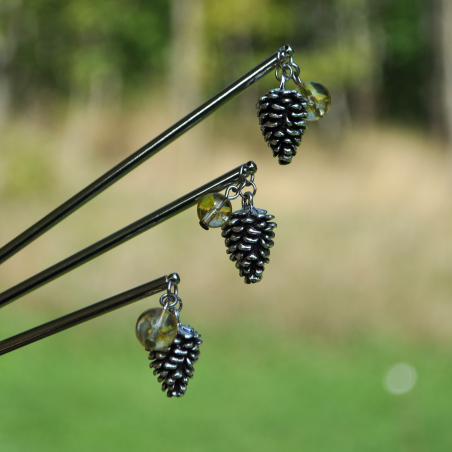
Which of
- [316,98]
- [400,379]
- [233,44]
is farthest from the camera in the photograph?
[233,44]

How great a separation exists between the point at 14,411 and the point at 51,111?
370cm

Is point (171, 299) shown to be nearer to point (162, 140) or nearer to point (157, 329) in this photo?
point (157, 329)

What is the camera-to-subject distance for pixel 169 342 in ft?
1.16

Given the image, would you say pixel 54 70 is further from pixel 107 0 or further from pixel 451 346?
pixel 451 346

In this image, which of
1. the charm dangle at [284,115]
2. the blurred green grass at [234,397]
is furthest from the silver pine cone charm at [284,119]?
the blurred green grass at [234,397]

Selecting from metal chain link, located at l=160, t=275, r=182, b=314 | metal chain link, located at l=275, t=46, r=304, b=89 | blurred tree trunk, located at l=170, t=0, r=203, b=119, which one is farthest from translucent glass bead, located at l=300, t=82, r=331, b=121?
blurred tree trunk, located at l=170, t=0, r=203, b=119

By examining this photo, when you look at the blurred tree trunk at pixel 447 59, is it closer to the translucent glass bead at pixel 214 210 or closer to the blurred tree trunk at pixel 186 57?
the blurred tree trunk at pixel 186 57

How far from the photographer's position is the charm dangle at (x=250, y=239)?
40 cm

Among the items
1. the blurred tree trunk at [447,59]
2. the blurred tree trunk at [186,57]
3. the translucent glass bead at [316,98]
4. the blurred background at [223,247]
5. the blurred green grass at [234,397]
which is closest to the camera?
the translucent glass bead at [316,98]

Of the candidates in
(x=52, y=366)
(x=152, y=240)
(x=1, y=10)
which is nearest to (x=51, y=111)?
(x=1, y=10)

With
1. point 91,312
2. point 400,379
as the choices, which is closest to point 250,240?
point 91,312

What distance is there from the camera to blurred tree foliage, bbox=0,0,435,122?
4.89 meters

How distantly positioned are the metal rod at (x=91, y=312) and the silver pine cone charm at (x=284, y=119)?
5.6 inches

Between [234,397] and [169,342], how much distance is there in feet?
5.74
